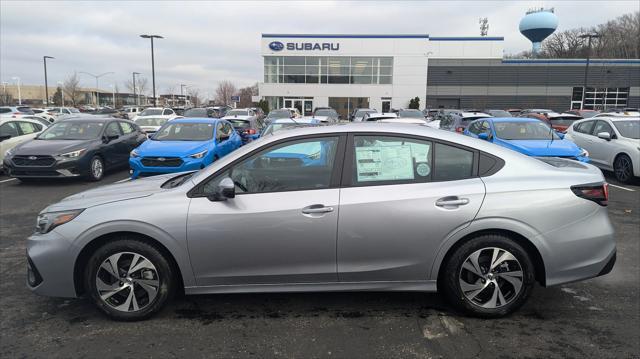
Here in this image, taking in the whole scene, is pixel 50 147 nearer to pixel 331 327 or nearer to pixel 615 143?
pixel 331 327

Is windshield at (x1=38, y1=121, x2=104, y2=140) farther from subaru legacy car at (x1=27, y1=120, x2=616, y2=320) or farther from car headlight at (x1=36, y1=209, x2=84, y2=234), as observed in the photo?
subaru legacy car at (x1=27, y1=120, x2=616, y2=320)

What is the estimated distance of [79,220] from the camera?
11.7ft

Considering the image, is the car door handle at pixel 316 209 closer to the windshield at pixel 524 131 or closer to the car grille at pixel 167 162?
the car grille at pixel 167 162

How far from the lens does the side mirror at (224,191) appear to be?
344 cm

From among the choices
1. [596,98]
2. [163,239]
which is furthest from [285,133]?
[596,98]

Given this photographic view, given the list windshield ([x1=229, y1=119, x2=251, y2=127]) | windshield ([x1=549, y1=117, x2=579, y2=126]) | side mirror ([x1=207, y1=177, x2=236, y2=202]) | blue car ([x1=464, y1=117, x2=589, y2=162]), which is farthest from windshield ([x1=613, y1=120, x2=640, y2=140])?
side mirror ([x1=207, y1=177, x2=236, y2=202])

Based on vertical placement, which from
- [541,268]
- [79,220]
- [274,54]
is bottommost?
[541,268]

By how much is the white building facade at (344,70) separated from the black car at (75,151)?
131 feet

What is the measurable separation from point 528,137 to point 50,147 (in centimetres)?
1076

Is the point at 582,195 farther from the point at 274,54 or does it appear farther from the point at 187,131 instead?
the point at 274,54

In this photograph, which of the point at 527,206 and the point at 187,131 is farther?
the point at 187,131

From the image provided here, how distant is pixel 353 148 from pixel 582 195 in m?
1.86

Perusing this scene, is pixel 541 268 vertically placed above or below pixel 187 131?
below

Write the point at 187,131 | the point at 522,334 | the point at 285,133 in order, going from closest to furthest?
the point at 522,334 → the point at 285,133 → the point at 187,131
